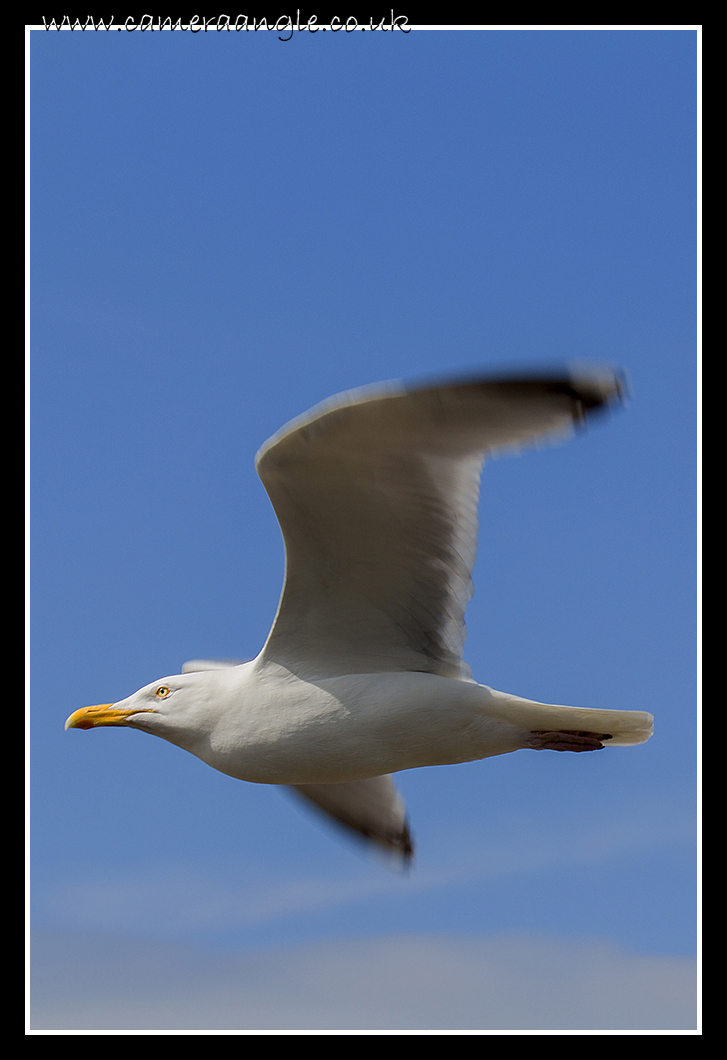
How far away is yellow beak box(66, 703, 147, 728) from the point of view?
23.2ft

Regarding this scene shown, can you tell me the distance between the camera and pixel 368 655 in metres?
6.54

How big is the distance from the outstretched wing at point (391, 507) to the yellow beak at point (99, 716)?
3.85 feet

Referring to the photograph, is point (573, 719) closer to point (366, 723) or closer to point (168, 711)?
point (366, 723)

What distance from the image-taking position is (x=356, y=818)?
Answer: 322 inches

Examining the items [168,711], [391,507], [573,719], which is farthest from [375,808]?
[391,507]

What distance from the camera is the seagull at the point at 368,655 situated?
5.83 meters

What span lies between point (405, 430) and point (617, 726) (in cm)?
222

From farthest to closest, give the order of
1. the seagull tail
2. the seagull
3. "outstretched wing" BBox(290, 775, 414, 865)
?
"outstretched wing" BBox(290, 775, 414, 865), the seagull tail, the seagull

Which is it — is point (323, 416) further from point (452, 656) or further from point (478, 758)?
point (478, 758)

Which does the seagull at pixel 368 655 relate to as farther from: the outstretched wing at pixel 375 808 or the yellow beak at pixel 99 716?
the outstretched wing at pixel 375 808

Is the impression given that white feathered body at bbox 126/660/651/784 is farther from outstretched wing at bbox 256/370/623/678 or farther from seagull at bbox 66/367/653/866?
outstretched wing at bbox 256/370/623/678

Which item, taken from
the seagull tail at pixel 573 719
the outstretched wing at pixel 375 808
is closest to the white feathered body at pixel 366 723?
the seagull tail at pixel 573 719

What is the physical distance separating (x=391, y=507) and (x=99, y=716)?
2.48 metres

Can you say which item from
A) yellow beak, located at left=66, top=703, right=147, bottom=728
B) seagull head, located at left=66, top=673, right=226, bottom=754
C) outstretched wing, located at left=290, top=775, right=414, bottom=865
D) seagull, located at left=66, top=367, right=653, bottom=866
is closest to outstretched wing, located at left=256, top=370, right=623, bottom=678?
seagull, located at left=66, top=367, right=653, bottom=866
